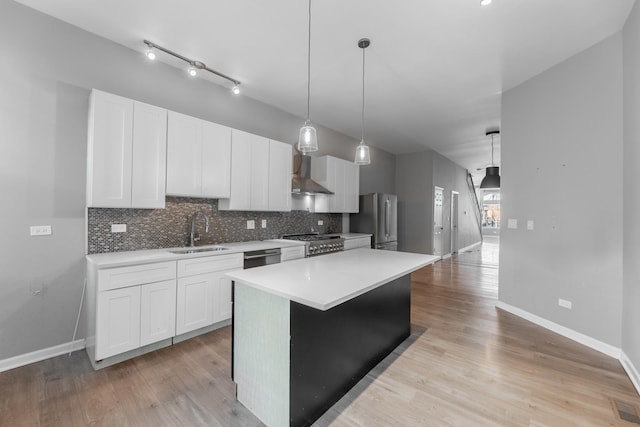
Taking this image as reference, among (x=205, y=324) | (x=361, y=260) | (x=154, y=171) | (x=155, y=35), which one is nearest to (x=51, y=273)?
(x=154, y=171)

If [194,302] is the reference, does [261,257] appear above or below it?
above

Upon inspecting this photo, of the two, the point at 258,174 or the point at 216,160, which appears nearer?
the point at 216,160

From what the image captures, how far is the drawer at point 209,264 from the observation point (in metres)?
2.60

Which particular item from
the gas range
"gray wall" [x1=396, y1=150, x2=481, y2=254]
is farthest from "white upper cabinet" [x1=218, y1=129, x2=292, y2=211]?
"gray wall" [x1=396, y1=150, x2=481, y2=254]

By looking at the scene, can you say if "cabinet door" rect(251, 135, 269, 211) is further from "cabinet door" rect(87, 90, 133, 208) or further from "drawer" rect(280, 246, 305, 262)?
"cabinet door" rect(87, 90, 133, 208)

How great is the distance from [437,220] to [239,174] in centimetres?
583

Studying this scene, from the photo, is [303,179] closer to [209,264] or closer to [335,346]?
[209,264]

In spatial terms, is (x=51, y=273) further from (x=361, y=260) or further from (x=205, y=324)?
(x=361, y=260)

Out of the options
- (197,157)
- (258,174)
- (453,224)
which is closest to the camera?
(197,157)

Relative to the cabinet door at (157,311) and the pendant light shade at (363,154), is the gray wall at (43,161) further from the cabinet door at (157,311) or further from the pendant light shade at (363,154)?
the pendant light shade at (363,154)

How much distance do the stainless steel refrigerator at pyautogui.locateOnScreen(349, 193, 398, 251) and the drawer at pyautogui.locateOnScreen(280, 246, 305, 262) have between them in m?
2.14

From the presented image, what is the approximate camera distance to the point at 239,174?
3.41 metres

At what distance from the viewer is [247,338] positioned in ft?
5.77

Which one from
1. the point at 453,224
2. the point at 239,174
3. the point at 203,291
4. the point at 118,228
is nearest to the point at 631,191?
the point at 239,174
